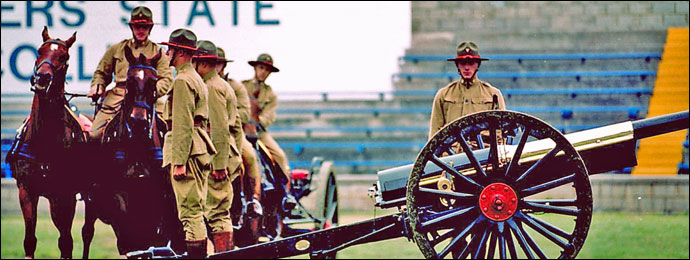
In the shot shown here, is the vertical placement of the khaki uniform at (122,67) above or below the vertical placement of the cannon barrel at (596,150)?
above

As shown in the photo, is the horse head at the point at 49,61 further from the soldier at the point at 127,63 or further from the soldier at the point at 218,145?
the soldier at the point at 218,145

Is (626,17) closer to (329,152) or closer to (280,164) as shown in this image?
(329,152)

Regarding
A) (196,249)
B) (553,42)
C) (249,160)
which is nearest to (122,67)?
(196,249)

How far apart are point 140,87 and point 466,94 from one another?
1619 millimetres

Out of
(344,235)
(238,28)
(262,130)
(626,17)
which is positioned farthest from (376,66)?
(344,235)

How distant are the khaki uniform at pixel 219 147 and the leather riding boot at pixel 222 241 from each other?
0.04 metres

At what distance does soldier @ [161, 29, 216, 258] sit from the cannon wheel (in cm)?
267

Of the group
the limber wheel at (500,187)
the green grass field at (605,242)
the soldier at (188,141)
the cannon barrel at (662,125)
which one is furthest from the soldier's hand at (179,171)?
the green grass field at (605,242)

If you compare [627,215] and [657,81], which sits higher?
[657,81]

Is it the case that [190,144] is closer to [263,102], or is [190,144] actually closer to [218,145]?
[218,145]

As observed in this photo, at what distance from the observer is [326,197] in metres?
8.24

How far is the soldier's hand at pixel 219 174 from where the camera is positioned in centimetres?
561

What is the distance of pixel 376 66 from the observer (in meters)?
10.6

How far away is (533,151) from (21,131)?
2.86m
